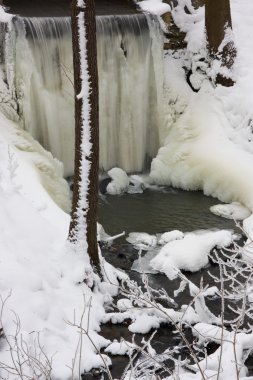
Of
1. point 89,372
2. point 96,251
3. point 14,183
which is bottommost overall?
point 89,372

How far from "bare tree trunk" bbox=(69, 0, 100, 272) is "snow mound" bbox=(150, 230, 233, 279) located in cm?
146

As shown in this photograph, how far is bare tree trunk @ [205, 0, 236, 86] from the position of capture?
1242 centimetres

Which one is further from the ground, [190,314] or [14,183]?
[14,183]

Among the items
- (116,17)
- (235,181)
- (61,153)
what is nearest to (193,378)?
(235,181)

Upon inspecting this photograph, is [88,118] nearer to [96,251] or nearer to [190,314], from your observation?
[96,251]

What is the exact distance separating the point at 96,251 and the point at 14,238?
3.42ft

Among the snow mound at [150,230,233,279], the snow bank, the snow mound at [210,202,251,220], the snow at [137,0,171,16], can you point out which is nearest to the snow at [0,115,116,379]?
the snow mound at [150,230,233,279]

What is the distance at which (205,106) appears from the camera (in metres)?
12.7

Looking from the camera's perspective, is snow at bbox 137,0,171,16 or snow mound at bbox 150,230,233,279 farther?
snow at bbox 137,0,171,16

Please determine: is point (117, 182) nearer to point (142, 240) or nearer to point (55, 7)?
point (142, 240)

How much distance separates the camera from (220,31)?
41.3 feet

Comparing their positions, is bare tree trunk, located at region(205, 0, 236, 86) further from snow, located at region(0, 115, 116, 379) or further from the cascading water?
snow, located at region(0, 115, 116, 379)

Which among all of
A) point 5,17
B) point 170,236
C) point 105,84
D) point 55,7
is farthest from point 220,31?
point 170,236

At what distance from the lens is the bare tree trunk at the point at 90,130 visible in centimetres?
617
